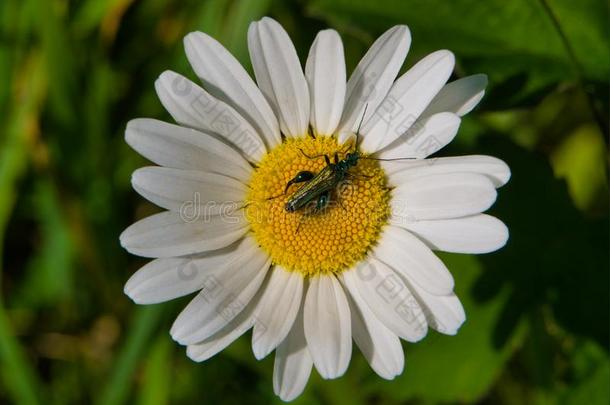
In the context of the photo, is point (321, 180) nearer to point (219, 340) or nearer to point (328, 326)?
point (328, 326)

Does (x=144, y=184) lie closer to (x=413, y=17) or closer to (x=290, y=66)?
(x=290, y=66)

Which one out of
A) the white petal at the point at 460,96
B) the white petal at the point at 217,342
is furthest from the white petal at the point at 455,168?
the white petal at the point at 217,342

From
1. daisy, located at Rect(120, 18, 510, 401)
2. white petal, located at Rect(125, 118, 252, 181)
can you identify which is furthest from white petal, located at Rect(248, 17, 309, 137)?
white petal, located at Rect(125, 118, 252, 181)

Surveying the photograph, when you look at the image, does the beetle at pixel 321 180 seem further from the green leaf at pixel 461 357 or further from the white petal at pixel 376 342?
the green leaf at pixel 461 357

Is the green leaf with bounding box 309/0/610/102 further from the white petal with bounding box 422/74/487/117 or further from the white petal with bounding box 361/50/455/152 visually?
the white petal with bounding box 361/50/455/152

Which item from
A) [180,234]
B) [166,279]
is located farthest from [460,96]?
[166,279]

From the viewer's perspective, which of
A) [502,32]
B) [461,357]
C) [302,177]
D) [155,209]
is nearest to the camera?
[302,177]
